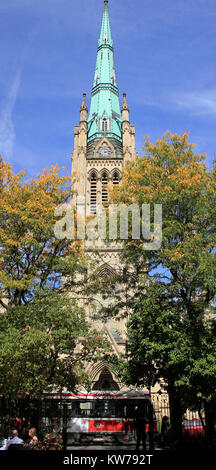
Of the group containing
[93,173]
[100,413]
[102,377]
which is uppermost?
[93,173]

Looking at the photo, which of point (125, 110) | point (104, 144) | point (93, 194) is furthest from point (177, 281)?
point (125, 110)

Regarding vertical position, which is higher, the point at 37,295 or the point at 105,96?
the point at 105,96

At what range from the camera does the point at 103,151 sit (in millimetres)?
38906

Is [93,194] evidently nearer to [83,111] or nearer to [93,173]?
[93,173]

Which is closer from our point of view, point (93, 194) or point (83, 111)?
point (93, 194)

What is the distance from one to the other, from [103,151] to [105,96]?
1077 centimetres

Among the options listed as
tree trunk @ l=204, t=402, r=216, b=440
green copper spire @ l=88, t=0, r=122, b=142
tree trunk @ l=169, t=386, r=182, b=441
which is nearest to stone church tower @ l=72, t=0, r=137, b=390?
green copper spire @ l=88, t=0, r=122, b=142

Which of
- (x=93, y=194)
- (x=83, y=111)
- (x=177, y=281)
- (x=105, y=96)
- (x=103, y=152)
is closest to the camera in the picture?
(x=177, y=281)

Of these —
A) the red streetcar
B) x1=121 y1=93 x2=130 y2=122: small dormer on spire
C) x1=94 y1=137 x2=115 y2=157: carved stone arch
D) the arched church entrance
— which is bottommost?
the red streetcar

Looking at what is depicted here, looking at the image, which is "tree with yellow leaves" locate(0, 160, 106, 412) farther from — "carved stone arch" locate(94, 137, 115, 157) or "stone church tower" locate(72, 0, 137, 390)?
"carved stone arch" locate(94, 137, 115, 157)

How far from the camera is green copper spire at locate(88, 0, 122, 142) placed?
4256 cm

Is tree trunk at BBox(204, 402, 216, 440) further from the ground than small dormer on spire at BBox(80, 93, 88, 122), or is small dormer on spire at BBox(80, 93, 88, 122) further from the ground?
small dormer on spire at BBox(80, 93, 88, 122)

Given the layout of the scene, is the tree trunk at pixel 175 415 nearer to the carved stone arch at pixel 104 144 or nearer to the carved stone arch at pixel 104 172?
the carved stone arch at pixel 104 172
